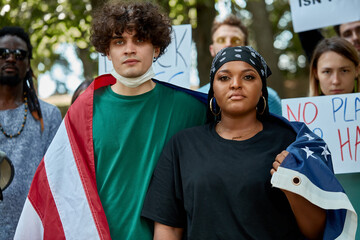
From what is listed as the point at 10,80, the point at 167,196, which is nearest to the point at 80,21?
the point at 10,80

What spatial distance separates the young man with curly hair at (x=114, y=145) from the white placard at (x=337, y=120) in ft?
2.77

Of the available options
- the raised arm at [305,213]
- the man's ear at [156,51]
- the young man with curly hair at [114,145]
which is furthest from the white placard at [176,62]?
the raised arm at [305,213]

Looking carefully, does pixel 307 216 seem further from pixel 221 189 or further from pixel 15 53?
pixel 15 53

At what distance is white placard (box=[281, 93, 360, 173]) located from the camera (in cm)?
305

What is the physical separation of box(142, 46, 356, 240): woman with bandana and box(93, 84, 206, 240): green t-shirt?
11cm

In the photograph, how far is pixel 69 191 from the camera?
256 centimetres

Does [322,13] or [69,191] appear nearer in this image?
[69,191]

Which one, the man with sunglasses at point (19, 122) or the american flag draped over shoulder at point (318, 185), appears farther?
the man with sunglasses at point (19, 122)

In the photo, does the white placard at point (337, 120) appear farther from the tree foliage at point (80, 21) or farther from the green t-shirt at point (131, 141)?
the tree foliage at point (80, 21)

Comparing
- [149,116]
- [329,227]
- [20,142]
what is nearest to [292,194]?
[329,227]

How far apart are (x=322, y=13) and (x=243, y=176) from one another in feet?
7.90

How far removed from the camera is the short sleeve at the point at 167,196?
7.59ft

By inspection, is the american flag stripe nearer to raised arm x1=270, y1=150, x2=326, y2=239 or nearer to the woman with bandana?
the woman with bandana

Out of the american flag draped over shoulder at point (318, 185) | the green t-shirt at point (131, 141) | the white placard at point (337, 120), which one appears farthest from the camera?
the white placard at point (337, 120)
